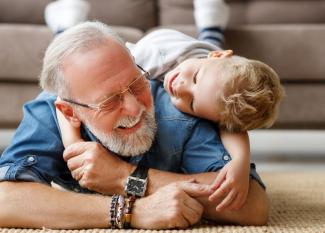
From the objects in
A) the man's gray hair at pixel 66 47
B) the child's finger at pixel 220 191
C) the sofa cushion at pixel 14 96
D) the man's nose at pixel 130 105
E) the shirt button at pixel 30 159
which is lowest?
the sofa cushion at pixel 14 96

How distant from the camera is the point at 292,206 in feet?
5.08

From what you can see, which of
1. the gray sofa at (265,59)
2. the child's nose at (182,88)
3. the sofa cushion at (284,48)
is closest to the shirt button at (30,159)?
the child's nose at (182,88)

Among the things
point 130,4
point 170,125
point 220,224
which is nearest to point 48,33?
point 130,4

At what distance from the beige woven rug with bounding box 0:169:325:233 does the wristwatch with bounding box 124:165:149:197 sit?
97mm

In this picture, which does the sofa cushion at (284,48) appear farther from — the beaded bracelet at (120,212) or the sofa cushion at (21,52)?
the beaded bracelet at (120,212)

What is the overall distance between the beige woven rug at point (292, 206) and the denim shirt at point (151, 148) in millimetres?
140

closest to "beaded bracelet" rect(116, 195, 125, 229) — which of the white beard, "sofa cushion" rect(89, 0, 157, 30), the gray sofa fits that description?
the white beard

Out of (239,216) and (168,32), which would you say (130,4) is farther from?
(239,216)

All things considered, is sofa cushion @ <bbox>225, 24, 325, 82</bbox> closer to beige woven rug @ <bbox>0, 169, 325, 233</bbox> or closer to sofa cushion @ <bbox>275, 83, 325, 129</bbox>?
sofa cushion @ <bbox>275, 83, 325, 129</bbox>

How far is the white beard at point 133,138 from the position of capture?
4.10 feet

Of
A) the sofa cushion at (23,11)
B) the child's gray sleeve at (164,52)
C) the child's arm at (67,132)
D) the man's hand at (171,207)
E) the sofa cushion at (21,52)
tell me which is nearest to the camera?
the man's hand at (171,207)

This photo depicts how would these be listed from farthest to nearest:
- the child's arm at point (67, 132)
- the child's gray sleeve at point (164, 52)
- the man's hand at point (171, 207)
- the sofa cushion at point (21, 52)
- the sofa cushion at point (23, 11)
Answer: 1. the sofa cushion at point (23, 11)
2. the sofa cushion at point (21, 52)
3. the child's gray sleeve at point (164, 52)
4. the child's arm at point (67, 132)
5. the man's hand at point (171, 207)

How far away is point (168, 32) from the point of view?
1.79m

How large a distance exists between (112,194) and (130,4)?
5.77ft
